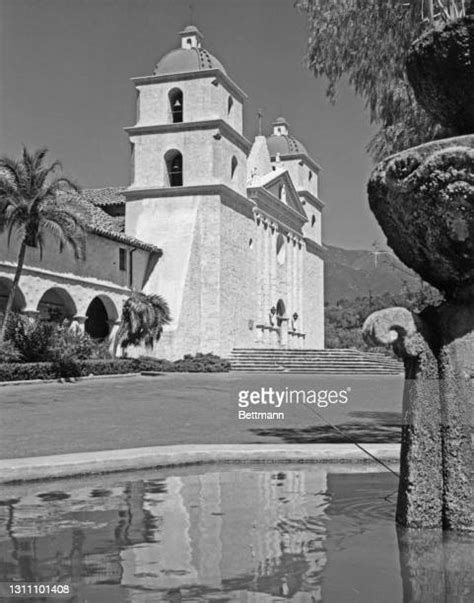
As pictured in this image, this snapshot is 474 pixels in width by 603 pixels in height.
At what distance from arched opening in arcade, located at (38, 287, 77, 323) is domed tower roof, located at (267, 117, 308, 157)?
25849 mm

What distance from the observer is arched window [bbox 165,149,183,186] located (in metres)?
35.2

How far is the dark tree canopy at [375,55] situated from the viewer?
345 inches

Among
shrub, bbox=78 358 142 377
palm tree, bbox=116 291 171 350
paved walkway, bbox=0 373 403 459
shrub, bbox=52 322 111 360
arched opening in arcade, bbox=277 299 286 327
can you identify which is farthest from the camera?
arched opening in arcade, bbox=277 299 286 327

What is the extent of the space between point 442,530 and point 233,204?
31980mm

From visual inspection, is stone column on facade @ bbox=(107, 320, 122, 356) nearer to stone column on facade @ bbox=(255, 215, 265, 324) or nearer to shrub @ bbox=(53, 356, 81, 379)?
shrub @ bbox=(53, 356, 81, 379)

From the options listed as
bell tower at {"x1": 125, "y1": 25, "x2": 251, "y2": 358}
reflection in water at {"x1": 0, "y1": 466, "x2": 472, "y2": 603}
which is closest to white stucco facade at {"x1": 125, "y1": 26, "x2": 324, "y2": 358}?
bell tower at {"x1": 125, "y1": 25, "x2": 251, "y2": 358}

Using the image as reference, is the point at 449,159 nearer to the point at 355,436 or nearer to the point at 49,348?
the point at 355,436

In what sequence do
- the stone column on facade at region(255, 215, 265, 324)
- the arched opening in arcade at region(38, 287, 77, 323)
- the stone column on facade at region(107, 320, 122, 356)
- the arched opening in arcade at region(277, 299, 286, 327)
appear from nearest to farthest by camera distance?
the arched opening in arcade at region(38, 287, 77, 323)
the stone column on facade at region(107, 320, 122, 356)
the stone column on facade at region(255, 215, 265, 324)
the arched opening in arcade at region(277, 299, 286, 327)

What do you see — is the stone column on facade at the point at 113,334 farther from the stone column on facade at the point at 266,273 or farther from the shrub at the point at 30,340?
the stone column on facade at the point at 266,273

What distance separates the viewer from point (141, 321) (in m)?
29.9

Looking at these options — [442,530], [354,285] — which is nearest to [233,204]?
[442,530]

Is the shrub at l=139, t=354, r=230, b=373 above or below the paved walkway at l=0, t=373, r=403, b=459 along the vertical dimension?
above

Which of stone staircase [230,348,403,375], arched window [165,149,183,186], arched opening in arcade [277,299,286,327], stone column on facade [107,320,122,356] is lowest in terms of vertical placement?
stone staircase [230,348,403,375]

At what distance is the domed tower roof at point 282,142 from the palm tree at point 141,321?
76.8ft
